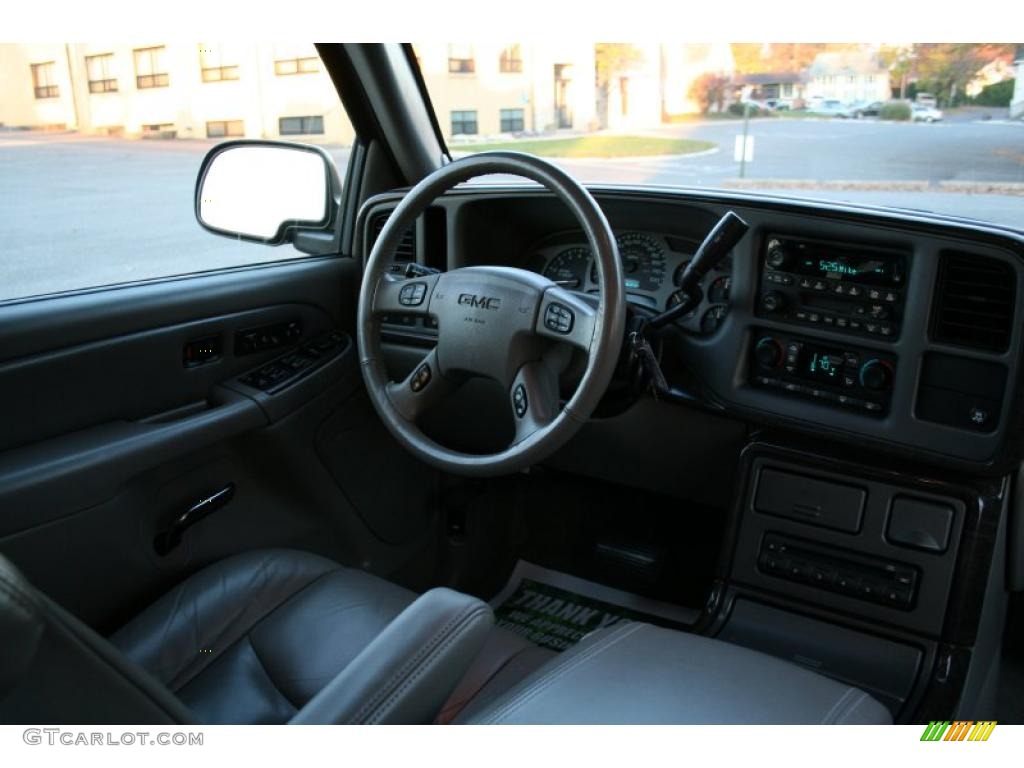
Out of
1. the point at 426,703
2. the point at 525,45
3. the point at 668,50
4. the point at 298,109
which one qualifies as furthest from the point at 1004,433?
the point at 298,109

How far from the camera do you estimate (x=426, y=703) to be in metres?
1.22

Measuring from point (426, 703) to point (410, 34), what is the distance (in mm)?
1401

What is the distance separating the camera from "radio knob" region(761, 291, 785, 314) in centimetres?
211

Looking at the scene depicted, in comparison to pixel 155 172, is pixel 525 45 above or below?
above

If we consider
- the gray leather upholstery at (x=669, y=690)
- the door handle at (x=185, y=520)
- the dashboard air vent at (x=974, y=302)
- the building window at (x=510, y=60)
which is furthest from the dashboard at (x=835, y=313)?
the door handle at (x=185, y=520)

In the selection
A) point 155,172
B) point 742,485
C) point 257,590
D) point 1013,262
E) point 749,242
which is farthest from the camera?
point 155,172

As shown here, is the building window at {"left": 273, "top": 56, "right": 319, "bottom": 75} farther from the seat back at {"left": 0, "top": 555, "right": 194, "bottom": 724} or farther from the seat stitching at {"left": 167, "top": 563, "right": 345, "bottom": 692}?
the seat back at {"left": 0, "top": 555, "right": 194, "bottom": 724}

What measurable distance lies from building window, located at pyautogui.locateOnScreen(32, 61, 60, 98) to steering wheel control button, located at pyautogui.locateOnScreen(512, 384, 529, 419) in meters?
1.38

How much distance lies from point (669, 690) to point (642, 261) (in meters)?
1.24

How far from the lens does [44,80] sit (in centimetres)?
216

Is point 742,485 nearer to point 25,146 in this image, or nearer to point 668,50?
point 668,50

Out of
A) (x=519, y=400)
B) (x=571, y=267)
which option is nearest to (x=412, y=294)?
(x=519, y=400)

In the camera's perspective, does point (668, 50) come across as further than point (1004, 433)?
Yes

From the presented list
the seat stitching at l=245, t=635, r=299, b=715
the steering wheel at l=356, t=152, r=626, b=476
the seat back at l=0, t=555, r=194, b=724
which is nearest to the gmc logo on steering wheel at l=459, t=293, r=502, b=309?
the steering wheel at l=356, t=152, r=626, b=476
